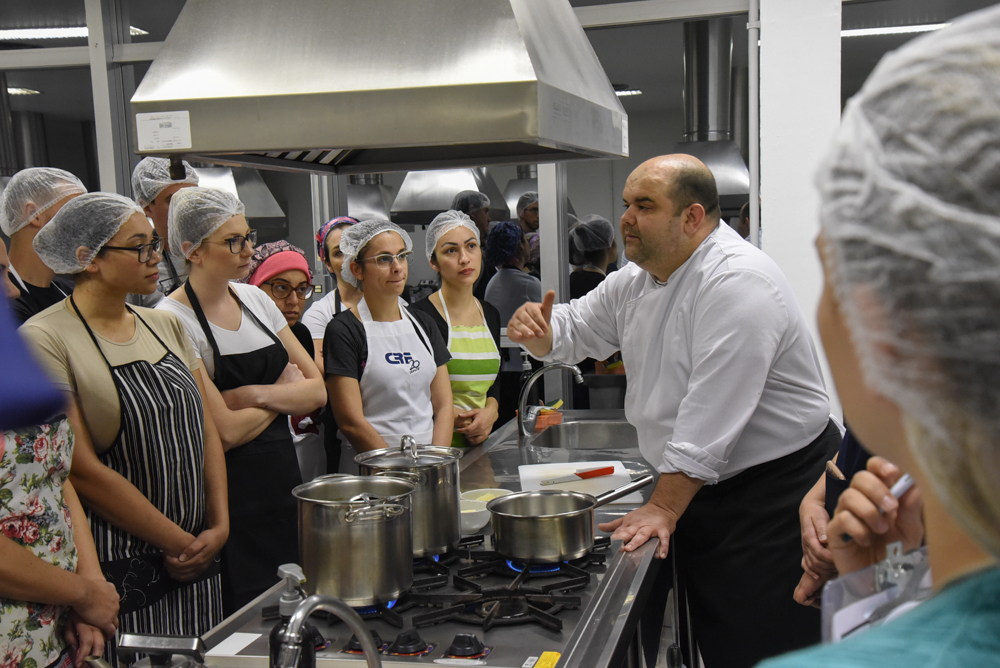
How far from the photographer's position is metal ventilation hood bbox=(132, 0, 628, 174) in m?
1.42

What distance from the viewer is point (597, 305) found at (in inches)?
109

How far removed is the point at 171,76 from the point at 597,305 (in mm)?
1591

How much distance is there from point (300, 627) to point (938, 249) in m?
0.87

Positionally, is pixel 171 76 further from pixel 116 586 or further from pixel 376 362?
pixel 376 362

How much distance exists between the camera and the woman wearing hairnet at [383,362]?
107 inches

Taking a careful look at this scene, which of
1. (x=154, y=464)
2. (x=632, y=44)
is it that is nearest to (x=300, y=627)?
(x=154, y=464)

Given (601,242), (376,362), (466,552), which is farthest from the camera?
(601,242)

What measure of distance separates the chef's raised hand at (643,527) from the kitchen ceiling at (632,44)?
260 centimetres

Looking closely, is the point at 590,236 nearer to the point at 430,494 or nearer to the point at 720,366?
the point at 720,366

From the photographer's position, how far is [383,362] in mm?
2775

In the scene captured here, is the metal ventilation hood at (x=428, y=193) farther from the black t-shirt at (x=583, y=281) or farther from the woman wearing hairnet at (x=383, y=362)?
the woman wearing hairnet at (x=383, y=362)

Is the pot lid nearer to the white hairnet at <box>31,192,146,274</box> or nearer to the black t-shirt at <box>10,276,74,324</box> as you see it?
the white hairnet at <box>31,192,146,274</box>

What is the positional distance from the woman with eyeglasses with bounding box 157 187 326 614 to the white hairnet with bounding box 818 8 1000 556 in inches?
82.5

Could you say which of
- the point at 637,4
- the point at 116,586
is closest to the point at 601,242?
the point at 637,4
